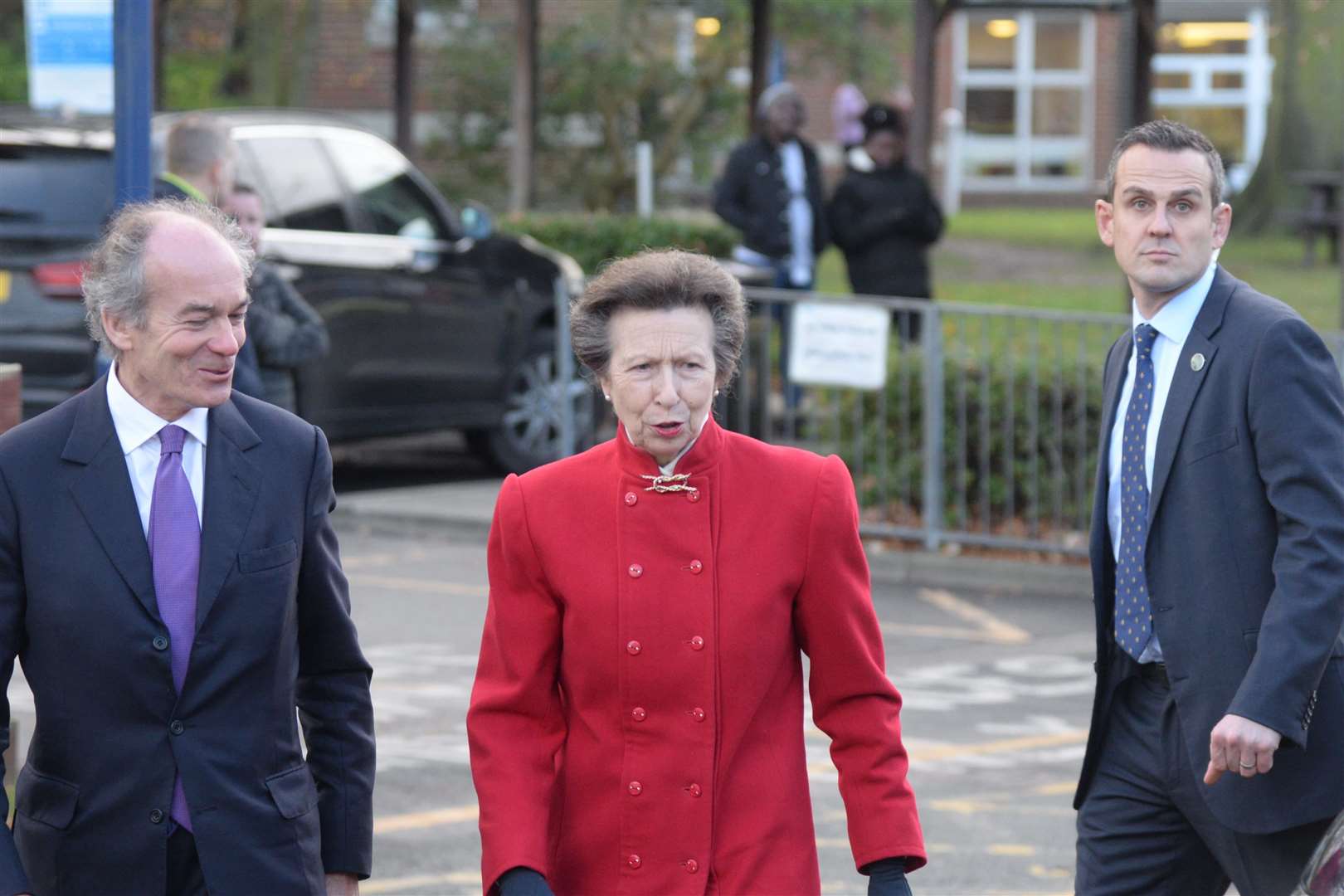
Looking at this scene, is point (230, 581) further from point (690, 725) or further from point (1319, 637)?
point (1319, 637)

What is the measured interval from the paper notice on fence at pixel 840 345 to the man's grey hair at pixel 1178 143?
6.61 meters

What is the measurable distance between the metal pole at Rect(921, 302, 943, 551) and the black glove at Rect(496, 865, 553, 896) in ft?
24.5

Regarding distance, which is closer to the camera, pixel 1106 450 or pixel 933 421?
pixel 1106 450

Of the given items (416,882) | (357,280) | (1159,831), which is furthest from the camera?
(357,280)

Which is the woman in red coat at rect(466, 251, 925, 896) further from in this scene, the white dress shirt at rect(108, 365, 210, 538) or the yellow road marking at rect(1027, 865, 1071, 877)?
the yellow road marking at rect(1027, 865, 1071, 877)

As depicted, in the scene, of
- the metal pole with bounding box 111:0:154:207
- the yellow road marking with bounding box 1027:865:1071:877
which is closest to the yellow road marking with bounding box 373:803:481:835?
the yellow road marking with bounding box 1027:865:1071:877

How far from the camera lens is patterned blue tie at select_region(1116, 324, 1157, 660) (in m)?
4.05

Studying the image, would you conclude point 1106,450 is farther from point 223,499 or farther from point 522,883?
point 223,499

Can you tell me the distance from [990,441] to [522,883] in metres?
7.51

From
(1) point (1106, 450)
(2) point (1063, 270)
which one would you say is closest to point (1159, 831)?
(1) point (1106, 450)

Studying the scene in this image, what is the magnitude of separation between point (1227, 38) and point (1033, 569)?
32449 mm

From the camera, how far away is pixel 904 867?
Answer: 10.9ft

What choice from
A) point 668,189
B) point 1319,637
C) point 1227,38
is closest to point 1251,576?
point 1319,637

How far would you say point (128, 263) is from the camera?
332cm
